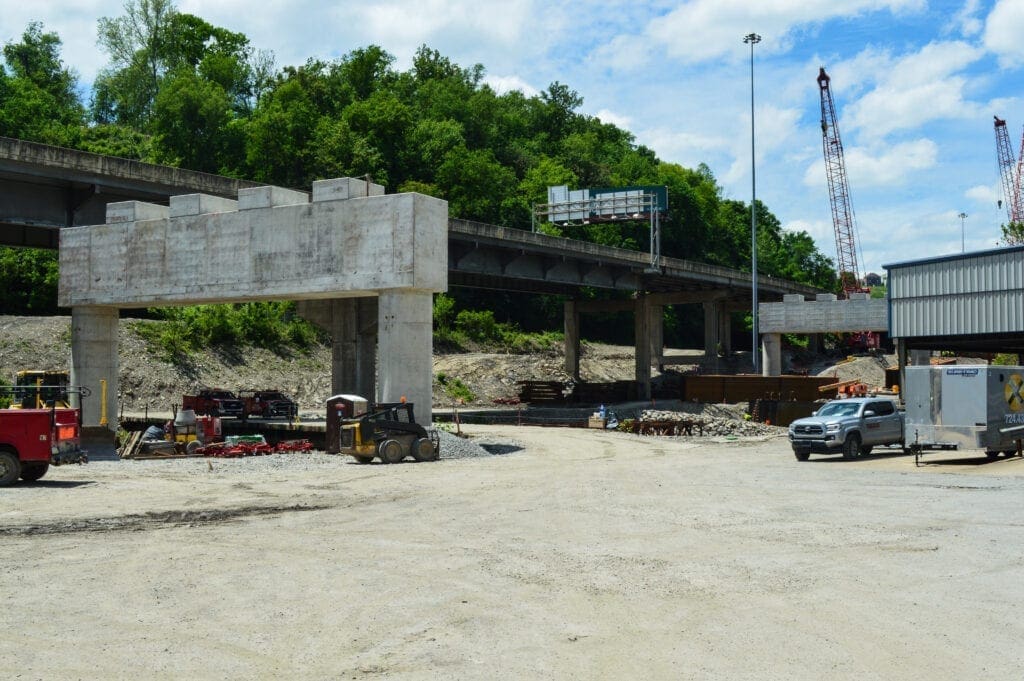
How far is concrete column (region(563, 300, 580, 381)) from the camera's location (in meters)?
79.8

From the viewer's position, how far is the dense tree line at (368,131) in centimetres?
8444

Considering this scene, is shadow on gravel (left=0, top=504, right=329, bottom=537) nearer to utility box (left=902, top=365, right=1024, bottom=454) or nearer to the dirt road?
the dirt road

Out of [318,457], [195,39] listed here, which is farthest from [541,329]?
[318,457]

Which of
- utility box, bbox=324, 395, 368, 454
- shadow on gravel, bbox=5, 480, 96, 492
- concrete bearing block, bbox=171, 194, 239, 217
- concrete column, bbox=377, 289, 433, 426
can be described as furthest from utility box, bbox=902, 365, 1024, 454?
concrete bearing block, bbox=171, 194, 239, 217

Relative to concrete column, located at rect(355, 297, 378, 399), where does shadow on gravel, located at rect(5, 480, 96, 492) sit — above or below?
below

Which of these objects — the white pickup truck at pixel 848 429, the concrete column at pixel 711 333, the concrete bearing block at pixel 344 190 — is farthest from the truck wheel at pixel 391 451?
the concrete column at pixel 711 333

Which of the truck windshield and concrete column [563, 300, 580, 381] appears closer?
the truck windshield

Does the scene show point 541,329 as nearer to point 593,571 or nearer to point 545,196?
point 545,196

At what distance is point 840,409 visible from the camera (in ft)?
103

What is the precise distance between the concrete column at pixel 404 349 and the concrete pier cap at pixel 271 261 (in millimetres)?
33

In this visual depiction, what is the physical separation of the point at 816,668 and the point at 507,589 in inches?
161

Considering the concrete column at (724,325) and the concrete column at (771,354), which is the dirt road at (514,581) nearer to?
the concrete column at (771,354)

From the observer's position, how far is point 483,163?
298 feet

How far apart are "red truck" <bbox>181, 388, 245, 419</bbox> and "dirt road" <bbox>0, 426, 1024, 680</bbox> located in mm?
23983
